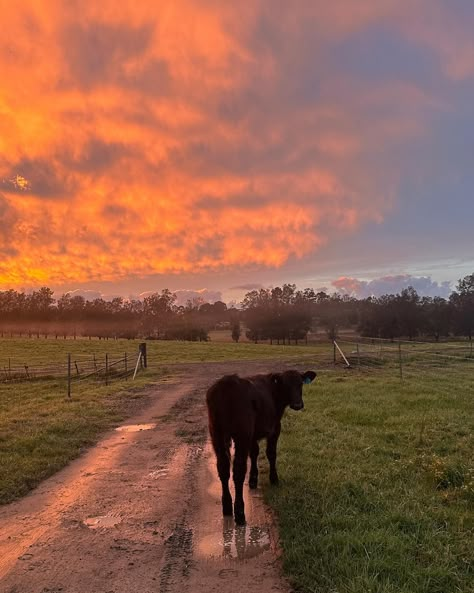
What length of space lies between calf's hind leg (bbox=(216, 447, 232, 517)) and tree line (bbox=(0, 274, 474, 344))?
85.6m

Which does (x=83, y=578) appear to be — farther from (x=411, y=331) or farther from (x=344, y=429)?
(x=411, y=331)

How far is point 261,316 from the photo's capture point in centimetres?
11212

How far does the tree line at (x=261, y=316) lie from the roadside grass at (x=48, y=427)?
248 feet

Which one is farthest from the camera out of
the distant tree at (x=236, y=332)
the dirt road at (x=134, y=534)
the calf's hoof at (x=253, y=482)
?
the distant tree at (x=236, y=332)

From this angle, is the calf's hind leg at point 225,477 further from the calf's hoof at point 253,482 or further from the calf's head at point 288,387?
the calf's head at point 288,387

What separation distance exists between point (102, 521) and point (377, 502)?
356 centimetres

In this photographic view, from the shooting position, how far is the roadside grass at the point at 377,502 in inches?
167

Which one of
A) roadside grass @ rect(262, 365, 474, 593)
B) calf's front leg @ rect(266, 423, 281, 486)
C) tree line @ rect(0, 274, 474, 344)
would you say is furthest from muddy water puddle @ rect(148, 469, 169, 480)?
tree line @ rect(0, 274, 474, 344)

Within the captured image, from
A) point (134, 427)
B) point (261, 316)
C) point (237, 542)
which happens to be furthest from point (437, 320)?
point (237, 542)

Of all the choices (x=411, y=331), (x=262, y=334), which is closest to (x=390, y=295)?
(x=411, y=331)

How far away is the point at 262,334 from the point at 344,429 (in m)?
96.5

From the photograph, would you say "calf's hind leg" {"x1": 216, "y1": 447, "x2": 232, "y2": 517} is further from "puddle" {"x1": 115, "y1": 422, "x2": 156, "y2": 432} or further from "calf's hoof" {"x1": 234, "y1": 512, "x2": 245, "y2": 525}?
"puddle" {"x1": 115, "y1": 422, "x2": 156, "y2": 432}

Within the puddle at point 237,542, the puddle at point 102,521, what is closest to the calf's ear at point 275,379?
the puddle at point 237,542

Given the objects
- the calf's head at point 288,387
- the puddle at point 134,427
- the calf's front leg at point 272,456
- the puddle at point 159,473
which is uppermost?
the calf's head at point 288,387
